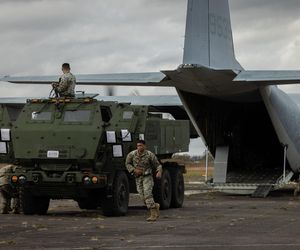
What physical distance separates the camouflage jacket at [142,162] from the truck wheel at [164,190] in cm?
238

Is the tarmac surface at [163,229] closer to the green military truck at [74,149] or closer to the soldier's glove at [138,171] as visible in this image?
the green military truck at [74,149]

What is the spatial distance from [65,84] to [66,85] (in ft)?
0.11

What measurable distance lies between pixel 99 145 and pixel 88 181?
32.7 inches

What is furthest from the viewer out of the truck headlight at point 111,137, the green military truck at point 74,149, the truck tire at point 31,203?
the truck tire at point 31,203

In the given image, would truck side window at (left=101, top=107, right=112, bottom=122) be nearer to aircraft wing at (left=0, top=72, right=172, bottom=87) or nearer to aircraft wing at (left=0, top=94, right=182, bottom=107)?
aircraft wing at (left=0, top=72, right=172, bottom=87)

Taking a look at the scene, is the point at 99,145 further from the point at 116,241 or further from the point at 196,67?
the point at 196,67

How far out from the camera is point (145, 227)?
543 inches

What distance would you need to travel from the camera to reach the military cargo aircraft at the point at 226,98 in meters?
22.2

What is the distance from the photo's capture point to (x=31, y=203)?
1681 cm

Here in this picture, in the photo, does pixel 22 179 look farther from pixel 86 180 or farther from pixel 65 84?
pixel 65 84


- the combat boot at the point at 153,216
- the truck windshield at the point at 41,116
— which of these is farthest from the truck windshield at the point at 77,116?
the combat boot at the point at 153,216

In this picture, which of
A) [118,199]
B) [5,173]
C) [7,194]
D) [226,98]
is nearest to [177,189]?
[118,199]

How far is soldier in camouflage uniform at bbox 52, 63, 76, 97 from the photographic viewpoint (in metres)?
17.1

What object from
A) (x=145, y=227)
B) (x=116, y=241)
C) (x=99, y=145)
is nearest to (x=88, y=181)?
(x=99, y=145)
